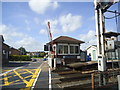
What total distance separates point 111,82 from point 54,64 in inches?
292

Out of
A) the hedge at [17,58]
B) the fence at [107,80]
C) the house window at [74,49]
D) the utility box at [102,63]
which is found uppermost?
the house window at [74,49]

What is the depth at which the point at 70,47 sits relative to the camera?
1477 centimetres

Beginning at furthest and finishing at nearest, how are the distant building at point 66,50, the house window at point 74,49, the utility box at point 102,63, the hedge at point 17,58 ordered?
the hedge at point 17,58
the house window at point 74,49
the distant building at point 66,50
the utility box at point 102,63

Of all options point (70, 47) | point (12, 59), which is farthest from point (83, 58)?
point (12, 59)

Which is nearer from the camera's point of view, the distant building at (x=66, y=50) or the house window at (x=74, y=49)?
the distant building at (x=66, y=50)

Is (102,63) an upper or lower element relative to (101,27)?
lower

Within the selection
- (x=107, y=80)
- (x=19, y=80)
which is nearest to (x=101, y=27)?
(x=107, y=80)

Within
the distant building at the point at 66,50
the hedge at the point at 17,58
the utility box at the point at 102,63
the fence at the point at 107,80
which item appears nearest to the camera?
the fence at the point at 107,80

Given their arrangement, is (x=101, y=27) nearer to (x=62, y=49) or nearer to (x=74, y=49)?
(x=62, y=49)

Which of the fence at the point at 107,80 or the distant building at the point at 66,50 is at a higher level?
the distant building at the point at 66,50

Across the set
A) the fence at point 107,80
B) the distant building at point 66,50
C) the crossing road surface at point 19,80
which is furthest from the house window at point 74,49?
the fence at point 107,80

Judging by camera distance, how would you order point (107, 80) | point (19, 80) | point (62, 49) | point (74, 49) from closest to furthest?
point (107, 80) < point (19, 80) < point (62, 49) < point (74, 49)

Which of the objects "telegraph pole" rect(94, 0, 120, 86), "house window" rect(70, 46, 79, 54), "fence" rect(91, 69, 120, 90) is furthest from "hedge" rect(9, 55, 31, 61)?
"fence" rect(91, 69, 120, 90)

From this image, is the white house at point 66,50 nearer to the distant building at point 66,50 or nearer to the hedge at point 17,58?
the distant building at point 66,50
